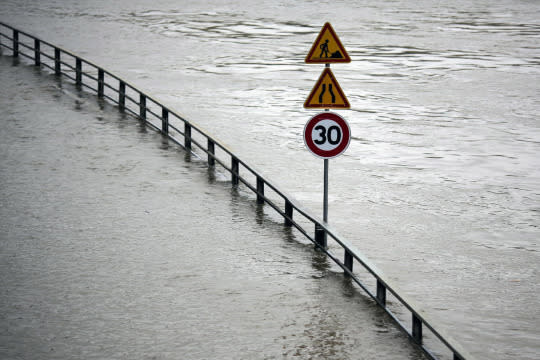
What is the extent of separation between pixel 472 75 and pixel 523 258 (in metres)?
21.4

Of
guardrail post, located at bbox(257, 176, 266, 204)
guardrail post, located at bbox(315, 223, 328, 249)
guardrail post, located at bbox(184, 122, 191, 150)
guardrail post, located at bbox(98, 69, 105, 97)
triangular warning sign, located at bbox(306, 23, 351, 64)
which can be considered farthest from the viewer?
guardrail post, located at bbox(98, 69, 105, 97)

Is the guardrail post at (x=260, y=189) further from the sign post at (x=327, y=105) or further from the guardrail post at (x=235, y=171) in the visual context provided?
the sign post at (x=327, y=105)

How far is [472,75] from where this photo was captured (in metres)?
33.3

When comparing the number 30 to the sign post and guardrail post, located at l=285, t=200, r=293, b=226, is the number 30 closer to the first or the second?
the sign post

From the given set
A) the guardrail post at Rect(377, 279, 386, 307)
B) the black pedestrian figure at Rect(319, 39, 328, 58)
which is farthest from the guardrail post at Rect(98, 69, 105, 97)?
the guardrail post at Rect(377, 279, 386, 307)

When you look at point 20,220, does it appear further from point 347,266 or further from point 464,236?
point 464,236

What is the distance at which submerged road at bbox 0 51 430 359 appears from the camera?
29.0 feet

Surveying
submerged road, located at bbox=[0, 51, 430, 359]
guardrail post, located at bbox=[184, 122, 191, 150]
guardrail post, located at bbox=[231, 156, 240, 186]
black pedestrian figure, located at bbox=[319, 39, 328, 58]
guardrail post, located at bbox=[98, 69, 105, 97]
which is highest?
black pedestrian figure, located at bbox=[319, 39, 328, 58]

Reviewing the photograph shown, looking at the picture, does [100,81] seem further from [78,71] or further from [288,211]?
[288,211]

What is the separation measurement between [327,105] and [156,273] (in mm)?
3226

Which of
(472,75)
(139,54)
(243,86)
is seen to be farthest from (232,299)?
(139,54)

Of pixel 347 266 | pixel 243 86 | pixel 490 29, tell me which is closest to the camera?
pixel 347 266

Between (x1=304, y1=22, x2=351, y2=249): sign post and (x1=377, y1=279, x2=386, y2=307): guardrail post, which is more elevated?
(x1=304, y1=22, x2=351, y2=249): sign post

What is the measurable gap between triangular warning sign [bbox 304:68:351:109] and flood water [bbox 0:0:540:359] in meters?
2.19
